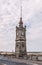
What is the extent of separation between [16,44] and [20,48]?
264 cm

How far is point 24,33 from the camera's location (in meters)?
63.8

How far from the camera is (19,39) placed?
62.8 meters

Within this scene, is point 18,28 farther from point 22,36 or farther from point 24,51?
point 24,51

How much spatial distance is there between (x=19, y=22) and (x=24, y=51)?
11.2 metres

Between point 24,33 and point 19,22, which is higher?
point 19,22

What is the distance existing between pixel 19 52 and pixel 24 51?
1.86m

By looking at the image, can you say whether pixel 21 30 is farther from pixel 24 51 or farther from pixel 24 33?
pixel 24 51

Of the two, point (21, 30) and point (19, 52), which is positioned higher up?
point (21, 30)

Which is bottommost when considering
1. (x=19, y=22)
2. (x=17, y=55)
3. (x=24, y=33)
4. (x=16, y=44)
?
(x=17, y=55)

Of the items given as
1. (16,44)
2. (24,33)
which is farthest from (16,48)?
(24,33)

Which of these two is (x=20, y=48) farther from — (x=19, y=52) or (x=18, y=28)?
(x=18, y=28)

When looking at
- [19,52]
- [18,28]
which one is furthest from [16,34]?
[19,52]

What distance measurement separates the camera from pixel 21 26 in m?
65.1

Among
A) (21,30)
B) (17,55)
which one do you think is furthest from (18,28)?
(17,55)
